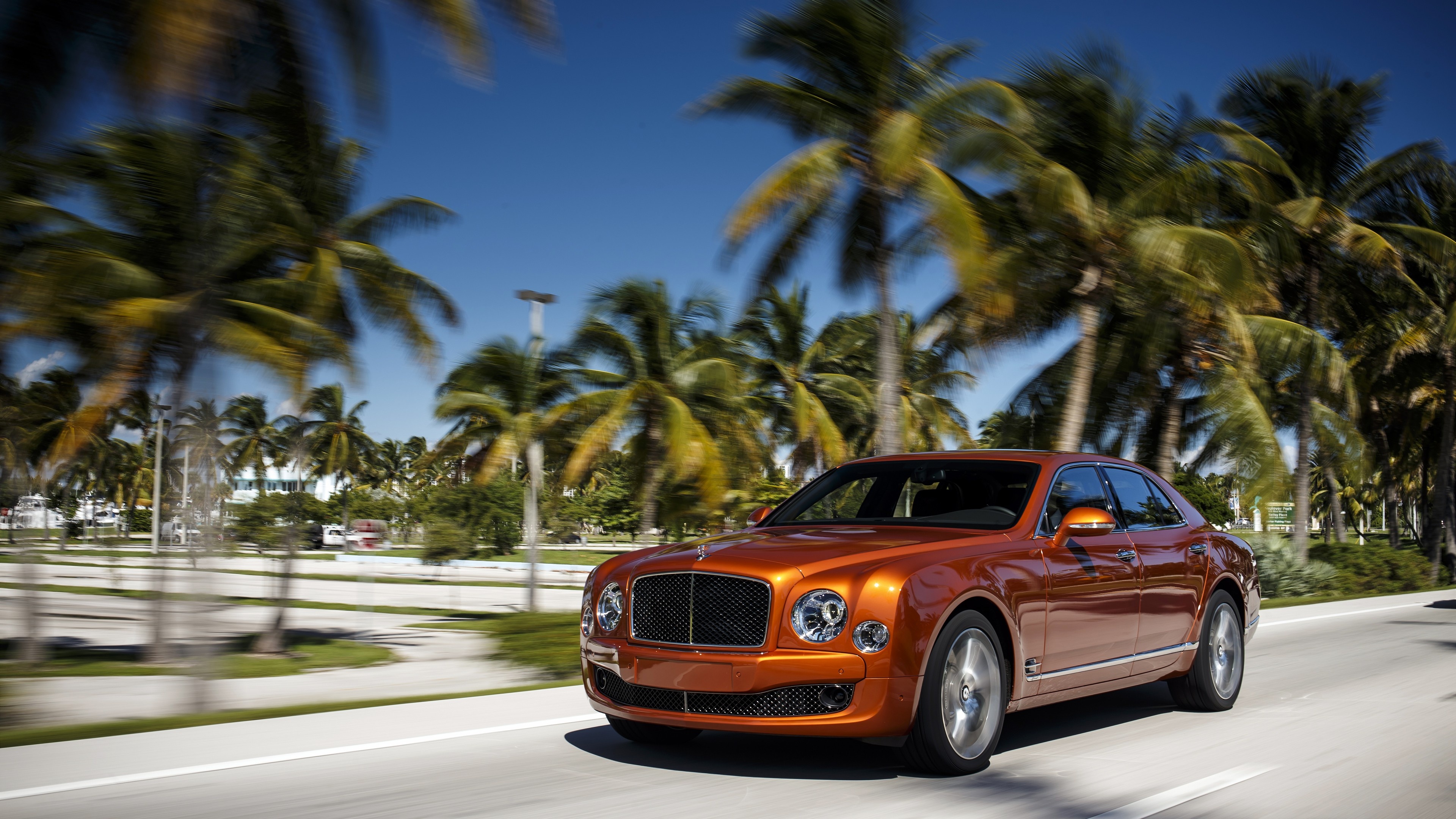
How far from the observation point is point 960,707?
5812mm

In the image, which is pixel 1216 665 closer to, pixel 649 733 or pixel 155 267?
pixel 649 733

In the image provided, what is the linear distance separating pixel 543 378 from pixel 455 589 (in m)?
8.80

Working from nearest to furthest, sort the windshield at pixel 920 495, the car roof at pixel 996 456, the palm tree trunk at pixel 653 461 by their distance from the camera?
1. the windshield at pixel 920 495
2. the car roof at pixel 996 456
3. the palm tree trunk at pixel 653 461

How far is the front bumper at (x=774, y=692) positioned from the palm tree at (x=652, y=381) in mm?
21493

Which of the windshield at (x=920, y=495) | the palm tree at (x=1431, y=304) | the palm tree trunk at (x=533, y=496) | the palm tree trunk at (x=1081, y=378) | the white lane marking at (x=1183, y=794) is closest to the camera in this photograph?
the white lane marking at (x=1183, y=794)

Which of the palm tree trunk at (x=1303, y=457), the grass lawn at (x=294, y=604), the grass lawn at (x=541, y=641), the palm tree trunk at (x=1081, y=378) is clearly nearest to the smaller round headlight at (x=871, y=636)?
the grass lawn at (x=541, y=641)

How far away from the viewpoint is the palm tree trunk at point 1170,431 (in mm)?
26656

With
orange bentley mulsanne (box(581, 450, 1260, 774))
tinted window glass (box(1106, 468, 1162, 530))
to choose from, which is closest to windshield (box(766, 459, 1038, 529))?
orange bentley mulsanne (box(581, 450, 1260, 774))

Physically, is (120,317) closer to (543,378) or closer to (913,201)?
(913,201)

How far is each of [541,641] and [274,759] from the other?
440cm

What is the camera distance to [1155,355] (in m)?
24.0

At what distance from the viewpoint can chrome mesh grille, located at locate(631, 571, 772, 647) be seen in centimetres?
559

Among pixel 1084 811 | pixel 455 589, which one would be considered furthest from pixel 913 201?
pixel 455 589

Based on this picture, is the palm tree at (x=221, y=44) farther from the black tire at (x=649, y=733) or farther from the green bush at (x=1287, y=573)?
the green bush at (x=1287, y=573)
